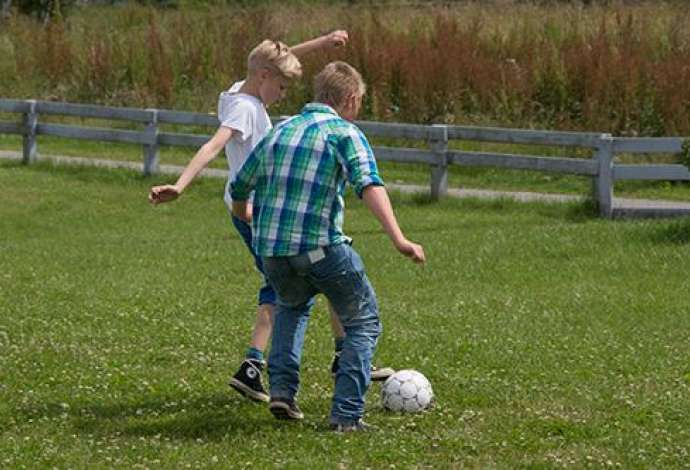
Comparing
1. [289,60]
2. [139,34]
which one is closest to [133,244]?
[289,60]

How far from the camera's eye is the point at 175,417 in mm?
8102

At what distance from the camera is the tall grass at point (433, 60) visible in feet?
75.9

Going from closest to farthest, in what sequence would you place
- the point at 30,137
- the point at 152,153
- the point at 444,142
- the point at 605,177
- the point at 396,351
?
the point at 396,351 → the point at 605,177 → the point at 444,142 → the point at 152,153 → the point at 30,137

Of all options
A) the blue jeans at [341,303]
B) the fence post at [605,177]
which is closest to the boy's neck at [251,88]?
the blue jeans at [341,303]

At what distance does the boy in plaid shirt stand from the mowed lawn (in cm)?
32

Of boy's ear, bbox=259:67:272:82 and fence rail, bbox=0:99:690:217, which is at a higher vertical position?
boy's ear, bbox=259:67:272:82

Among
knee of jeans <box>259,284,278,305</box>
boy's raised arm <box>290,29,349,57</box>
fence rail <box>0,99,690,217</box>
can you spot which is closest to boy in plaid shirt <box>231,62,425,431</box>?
knee of jeans <box>259,284,278,305</box>

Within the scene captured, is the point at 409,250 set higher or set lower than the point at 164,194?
lower

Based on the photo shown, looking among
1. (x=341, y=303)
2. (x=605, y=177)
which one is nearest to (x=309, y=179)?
(x=341, y=303)

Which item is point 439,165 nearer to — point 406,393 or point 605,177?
point 605,177

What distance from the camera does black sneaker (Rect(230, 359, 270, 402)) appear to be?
27.6 ft

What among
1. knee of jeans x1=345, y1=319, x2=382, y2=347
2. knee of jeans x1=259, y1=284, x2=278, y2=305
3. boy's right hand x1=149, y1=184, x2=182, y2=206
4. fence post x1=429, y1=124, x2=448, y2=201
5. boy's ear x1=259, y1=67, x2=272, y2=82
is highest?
boy's ear x1=259, y1=67, x2=272, y2=82

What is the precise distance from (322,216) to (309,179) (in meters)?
0.19

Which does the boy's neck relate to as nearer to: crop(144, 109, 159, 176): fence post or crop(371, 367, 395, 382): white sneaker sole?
crop(371, 367, 395, 382): white sneaker sole
